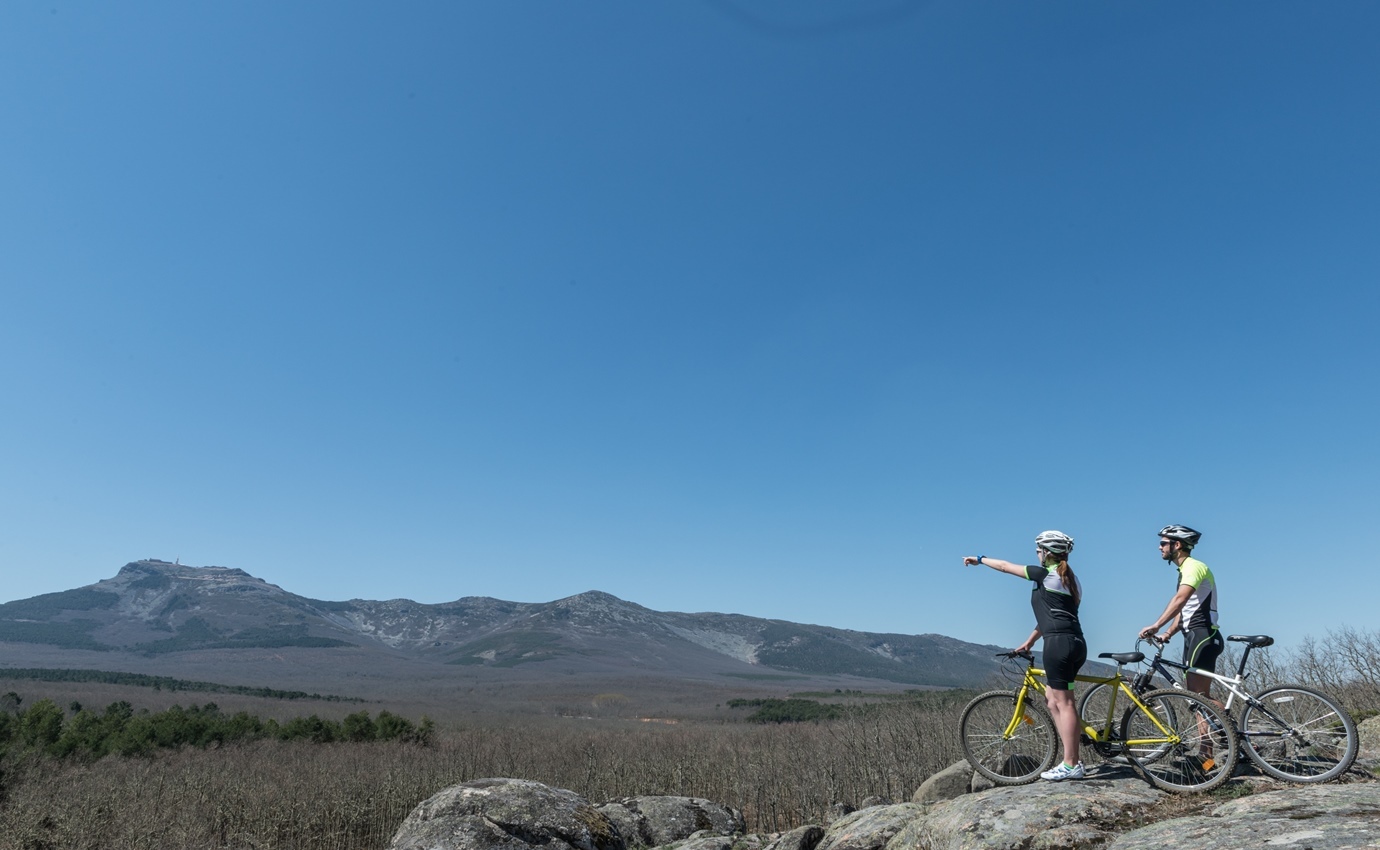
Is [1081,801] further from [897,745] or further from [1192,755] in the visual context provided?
[897,745]

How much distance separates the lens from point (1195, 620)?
29.9 ft

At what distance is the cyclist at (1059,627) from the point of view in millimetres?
8336

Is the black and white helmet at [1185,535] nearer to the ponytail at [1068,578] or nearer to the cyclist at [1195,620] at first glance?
the cyclist at [1195,620]

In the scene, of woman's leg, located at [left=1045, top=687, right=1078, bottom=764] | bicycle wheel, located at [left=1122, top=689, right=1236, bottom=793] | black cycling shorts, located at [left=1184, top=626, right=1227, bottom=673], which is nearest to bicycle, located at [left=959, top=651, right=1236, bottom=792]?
bicycle wheel, located at [left=1122, top=689, right=1236, bottom=793]

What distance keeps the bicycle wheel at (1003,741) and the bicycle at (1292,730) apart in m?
1.83

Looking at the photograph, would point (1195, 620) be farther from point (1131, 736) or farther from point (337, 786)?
point (337, 786)

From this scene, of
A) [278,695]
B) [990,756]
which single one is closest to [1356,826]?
[990,756]

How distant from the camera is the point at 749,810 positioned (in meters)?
34.9

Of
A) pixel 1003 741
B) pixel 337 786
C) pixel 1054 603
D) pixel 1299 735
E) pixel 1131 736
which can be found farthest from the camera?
pixel 337 786

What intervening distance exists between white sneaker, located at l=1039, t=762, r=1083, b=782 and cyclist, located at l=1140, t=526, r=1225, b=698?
1.90 m

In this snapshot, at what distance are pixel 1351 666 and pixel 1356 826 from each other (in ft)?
82.2

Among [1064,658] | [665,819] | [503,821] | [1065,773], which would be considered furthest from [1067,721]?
[665,819]

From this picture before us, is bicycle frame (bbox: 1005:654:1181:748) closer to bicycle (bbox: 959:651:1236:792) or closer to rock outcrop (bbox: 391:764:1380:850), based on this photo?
bicycle (bbox: 959:651:1236:792)

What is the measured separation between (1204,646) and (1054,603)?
2178 millimetres
